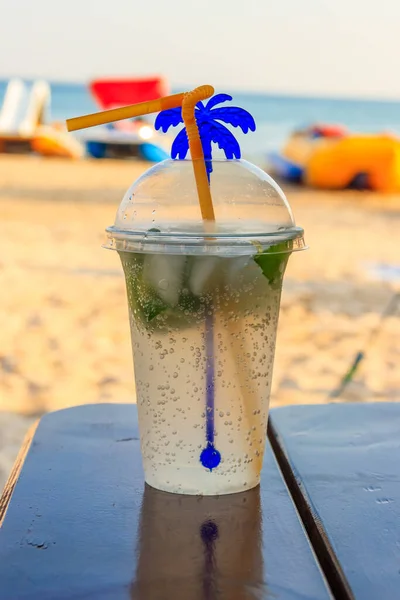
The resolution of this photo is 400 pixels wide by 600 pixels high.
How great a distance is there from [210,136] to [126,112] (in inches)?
3.7

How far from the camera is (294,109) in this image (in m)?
35.7

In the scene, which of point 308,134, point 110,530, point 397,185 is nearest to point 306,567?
point 110,530

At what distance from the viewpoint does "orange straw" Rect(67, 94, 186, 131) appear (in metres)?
0.74

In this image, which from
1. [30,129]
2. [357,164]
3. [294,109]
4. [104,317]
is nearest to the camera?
[104,317]

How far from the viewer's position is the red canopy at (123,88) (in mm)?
17344

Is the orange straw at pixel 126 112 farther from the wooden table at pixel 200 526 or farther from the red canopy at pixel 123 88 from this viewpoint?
the red canopy at pixel 123 88

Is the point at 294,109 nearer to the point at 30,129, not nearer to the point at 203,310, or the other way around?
the point at 30,129

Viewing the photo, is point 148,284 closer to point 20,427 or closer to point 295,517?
point 295,517

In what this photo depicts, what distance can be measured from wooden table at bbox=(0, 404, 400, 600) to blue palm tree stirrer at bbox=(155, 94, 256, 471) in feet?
0.22

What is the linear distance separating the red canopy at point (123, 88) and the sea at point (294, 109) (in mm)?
7690

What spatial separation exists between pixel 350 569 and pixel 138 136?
13.1m

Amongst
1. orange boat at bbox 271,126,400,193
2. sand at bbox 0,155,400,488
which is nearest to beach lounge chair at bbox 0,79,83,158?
orange boat at bbox 271,126,400,193

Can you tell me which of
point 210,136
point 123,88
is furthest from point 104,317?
point 123,88

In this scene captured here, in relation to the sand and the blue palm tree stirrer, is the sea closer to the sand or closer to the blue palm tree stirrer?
the sand
